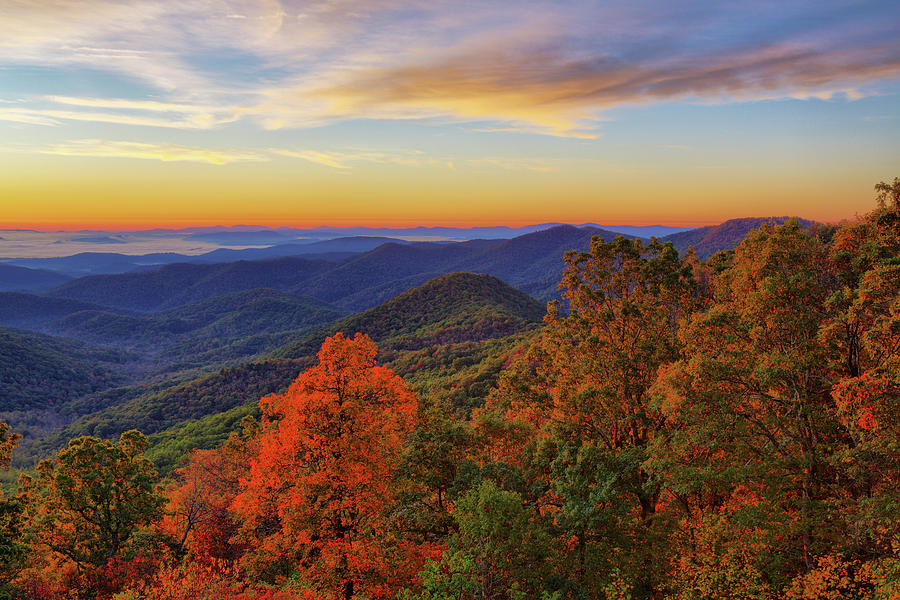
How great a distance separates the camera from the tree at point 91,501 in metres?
38.1

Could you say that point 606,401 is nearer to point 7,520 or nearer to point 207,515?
point 7,520

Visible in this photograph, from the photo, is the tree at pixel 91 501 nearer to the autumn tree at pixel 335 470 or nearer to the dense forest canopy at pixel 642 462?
the dense forest canopy at pixel 642 462

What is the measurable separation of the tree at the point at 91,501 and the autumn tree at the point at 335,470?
22661 millimetres

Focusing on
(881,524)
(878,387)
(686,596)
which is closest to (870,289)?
(878,387)

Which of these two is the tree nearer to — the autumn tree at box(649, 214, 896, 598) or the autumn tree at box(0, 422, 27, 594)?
the autumn tree at box(0, 422, 27, 594)

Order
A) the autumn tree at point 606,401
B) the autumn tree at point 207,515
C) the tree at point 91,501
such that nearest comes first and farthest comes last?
the autumn tree at point 606,401, the tree at point 91,501, the autumn tree at point 207,515

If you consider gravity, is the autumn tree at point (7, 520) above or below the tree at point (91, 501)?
above

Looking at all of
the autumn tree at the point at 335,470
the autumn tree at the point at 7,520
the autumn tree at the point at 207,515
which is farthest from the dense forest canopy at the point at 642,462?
the autumn tree at the point at 207,515

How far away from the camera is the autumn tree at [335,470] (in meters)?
24.5

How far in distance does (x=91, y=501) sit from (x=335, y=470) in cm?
2989

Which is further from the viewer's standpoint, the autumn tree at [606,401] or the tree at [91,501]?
the tree at [91,501]

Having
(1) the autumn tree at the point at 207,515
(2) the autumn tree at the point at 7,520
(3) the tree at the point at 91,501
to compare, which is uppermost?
(2) the autumn tree at the point at 7,520

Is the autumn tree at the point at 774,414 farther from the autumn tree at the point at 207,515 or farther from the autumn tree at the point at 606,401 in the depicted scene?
the autumn tree at the point at 207,515

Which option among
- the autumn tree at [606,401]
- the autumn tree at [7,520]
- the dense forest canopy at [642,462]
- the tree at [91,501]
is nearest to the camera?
the dense forest canopy at [642,462]
